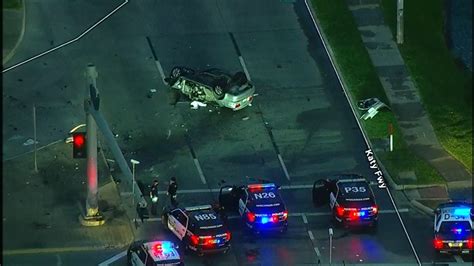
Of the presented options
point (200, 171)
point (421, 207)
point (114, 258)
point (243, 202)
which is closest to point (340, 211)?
point (243, 202)

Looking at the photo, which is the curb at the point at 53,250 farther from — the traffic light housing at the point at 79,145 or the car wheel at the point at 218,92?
the car wheel at the point at 218,92

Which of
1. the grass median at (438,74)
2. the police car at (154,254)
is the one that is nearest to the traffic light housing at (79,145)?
the police car at (154,254)

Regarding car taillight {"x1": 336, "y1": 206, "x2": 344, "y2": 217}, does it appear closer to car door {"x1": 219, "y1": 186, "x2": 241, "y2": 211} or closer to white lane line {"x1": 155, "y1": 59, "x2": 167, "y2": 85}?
car door {"x1": 219, "y1": 186, "x2": 241, "y2": 211}

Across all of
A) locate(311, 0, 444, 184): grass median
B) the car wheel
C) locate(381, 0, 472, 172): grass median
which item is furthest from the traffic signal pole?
locate(381, 0, 472, 172): grass median

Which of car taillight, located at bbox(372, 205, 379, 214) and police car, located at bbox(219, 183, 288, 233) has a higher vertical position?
police car, located at bbox(219, 183, 288, 233)

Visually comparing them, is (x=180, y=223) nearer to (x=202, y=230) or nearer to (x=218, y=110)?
(x=202, y=230)

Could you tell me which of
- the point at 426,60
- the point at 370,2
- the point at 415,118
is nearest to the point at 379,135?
the point at 415,118
